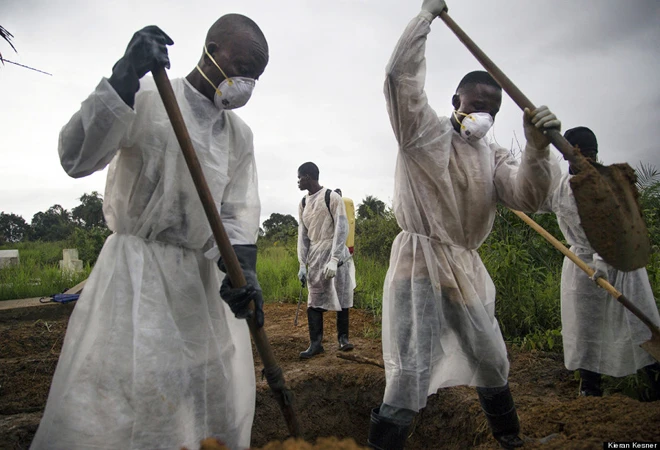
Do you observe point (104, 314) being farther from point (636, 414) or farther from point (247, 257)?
point (636, 414)

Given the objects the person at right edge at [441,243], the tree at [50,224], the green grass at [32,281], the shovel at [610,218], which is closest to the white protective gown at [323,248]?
the person at right edge at [441,243]

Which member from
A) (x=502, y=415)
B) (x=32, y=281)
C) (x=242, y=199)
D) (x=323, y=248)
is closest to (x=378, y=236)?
(x=323, y=248)

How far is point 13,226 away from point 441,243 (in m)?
30.7

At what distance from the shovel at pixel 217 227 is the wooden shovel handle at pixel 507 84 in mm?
1386

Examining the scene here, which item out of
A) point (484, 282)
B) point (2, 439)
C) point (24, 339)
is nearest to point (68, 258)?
point (24, 339)

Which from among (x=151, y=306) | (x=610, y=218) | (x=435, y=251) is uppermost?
(x=610, y=218)

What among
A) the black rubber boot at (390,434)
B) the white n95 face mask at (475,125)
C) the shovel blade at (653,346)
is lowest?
the black rubber boot at (390,434)

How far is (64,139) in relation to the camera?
5.03 feet

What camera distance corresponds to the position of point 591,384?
331 cm

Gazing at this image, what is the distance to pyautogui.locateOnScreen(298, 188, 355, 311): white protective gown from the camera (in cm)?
484

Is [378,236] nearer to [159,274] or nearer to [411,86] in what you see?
[411,86]

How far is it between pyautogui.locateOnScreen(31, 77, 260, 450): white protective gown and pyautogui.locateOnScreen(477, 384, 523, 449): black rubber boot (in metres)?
1.26

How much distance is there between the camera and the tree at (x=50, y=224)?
861 inches

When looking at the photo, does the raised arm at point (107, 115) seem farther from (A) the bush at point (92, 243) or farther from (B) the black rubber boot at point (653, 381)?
(A) the bush at point (92, 243)
